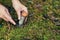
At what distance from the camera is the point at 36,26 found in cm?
353

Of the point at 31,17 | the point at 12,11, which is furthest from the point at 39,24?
the point at 12,11

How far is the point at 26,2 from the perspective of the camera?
12.8 feet

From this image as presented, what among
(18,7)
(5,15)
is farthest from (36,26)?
(5,15)

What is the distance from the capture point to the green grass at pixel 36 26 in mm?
3373

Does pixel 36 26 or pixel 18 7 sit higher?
pixel 18 7

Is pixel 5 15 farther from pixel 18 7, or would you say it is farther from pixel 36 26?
pixel 36 26

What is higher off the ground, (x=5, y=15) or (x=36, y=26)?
(x=5, y=15)

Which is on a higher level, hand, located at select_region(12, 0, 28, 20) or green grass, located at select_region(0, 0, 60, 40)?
hand, located at select_region(12, 0, 28, 20)

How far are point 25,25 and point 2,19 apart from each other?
35 cm

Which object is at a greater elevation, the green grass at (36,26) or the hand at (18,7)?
the hand at (18,7)

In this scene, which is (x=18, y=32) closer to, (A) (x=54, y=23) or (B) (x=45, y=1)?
(A) (x=54, y=23)

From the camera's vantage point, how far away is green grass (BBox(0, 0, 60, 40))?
337 centimetres

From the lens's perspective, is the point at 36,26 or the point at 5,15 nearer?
the point at 5,15

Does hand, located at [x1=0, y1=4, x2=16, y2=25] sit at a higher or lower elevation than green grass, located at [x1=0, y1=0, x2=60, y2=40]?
higher
